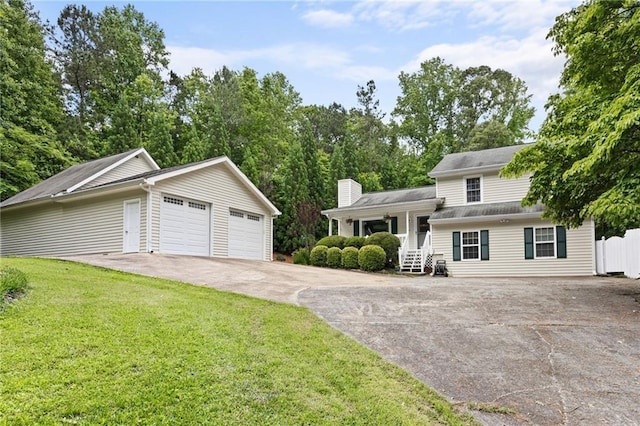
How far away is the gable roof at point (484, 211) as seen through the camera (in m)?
16.4

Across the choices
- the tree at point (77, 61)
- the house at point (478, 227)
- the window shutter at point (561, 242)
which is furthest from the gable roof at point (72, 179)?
the window shutter at point (561, 242)

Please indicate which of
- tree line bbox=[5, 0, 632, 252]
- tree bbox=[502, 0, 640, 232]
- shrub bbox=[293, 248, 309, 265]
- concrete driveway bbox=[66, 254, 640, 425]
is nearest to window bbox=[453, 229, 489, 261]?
concrete driveway bbox=[66, 254, 640, 425]

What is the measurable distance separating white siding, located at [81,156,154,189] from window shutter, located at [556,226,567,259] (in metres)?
18.2

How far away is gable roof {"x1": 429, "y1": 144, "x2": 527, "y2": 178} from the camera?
18486mm

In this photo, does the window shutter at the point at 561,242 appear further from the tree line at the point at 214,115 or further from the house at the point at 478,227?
the tree line at the point at 214,115

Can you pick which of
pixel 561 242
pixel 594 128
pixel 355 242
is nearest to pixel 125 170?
pixel 355 242

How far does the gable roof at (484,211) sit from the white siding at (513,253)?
423 mm

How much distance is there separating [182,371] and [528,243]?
15700mm

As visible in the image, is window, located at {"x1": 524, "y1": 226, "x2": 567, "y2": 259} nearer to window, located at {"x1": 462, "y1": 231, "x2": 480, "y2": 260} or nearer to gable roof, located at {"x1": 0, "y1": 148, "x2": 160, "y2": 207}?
window, located at {"x1": 462, "y1": 231, "x2": 480, "y2": 260}

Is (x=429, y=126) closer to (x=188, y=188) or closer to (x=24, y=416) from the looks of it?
(x=188, y=188)

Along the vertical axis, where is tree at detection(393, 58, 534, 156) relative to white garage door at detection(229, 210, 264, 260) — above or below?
above

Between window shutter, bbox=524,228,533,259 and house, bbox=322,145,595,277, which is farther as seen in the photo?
window shutter, bbox=524,228,533,259

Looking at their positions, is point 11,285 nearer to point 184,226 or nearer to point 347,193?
point 184,226

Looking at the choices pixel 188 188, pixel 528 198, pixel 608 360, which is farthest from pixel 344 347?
pixel 188 188
